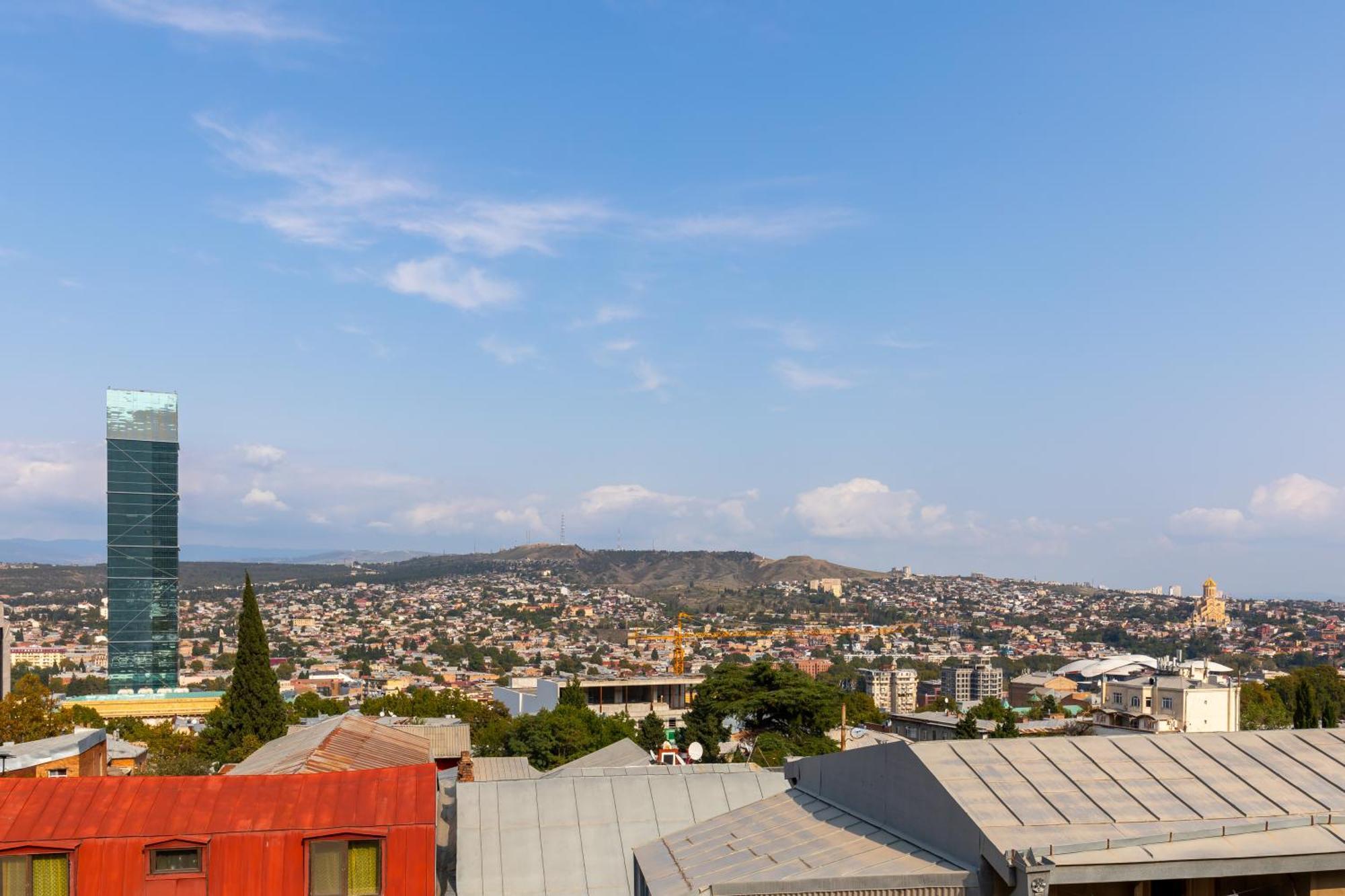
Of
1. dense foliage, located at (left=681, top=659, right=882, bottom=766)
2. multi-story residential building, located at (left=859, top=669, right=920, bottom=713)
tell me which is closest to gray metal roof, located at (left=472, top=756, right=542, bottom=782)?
dense foliage, located at (left=681, top=659, right=882, bottom=766)

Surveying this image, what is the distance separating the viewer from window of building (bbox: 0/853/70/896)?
1455 cm

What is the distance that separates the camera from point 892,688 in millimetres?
181250

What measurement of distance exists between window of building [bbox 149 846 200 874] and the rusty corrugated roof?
6.71 m

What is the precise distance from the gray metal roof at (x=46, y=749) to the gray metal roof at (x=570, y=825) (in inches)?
691

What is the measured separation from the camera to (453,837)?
17828mm

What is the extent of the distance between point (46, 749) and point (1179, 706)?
77953 mm

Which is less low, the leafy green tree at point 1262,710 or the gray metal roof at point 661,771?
the gray metal roof at point 661,771

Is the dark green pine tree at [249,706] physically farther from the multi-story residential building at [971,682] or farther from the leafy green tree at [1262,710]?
the multi-story residential building at [971,682]

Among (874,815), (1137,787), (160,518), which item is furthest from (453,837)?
(160,518)

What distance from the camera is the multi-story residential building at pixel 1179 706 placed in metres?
79.8

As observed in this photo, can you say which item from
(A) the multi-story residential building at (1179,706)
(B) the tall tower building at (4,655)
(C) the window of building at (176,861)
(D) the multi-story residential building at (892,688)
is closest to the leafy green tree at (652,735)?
(A) the multi-story residential building at (1179,706)

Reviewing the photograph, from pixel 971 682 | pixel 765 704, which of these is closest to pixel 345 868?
pixel 765 704

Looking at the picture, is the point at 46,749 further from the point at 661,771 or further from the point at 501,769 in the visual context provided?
the point at 661,771

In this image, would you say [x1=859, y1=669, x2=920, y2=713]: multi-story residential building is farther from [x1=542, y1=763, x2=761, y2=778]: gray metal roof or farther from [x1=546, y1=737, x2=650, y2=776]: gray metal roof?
[x1=542, y1=763, x2=761, y2=778]: gray metal roof
